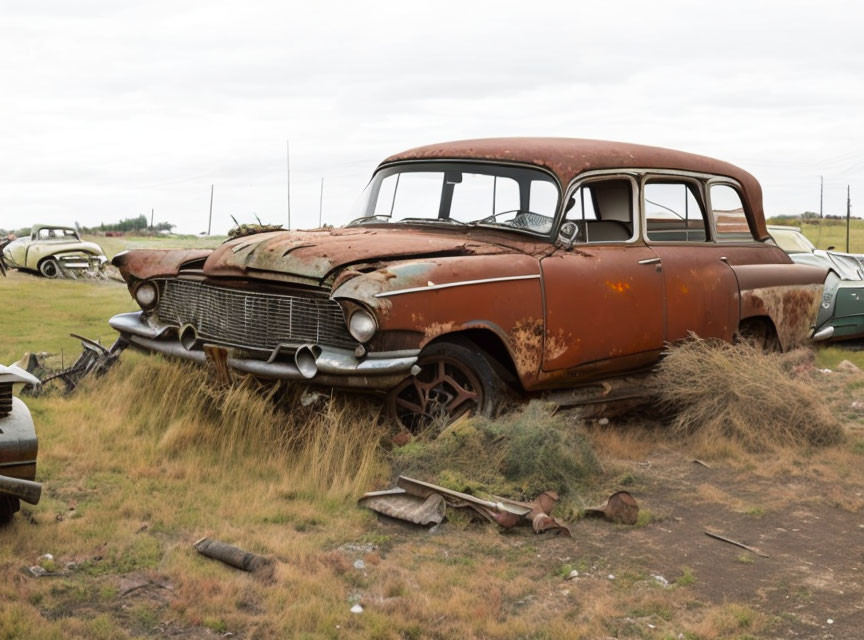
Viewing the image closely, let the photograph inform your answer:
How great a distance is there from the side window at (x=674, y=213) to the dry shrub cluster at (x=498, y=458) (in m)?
2.39

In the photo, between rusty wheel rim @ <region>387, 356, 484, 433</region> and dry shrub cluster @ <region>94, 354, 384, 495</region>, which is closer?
dry shrub cluster @ <region>94, 354, 384, 495</region>

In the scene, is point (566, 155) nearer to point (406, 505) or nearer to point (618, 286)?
point (618, 286)

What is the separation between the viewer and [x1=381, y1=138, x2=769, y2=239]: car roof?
699 centimetres

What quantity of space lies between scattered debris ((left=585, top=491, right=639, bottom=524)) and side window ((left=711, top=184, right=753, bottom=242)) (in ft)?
11.6

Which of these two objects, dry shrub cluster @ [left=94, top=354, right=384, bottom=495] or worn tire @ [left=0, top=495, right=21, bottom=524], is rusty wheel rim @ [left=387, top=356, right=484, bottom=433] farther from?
worn tire @ [left=0, top=495, right=21, bottom=524]

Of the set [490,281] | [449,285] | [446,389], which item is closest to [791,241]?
[490,281]

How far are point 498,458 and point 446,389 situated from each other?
68cm

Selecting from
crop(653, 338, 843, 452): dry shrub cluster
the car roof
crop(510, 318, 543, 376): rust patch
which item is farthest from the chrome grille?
crop(653, 338, 843, 452): dry shrub cluster

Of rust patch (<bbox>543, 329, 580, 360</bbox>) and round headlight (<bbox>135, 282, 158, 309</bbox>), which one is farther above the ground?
round headlight (<bbox>135, 282, 158, 309</bbox>)

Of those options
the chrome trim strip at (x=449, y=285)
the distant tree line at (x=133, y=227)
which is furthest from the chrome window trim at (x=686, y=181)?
the distant tree line at (x=133, y=227)

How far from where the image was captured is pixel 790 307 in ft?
27.7

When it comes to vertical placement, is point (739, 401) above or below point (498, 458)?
above

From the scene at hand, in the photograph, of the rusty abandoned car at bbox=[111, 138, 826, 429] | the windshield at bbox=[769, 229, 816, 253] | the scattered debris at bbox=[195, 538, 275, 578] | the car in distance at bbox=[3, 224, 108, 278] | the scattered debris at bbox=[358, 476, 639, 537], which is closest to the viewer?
the scattered debris at bbox=[195, 538, 275, 578]

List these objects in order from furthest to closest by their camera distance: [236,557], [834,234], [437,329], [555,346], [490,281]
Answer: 1. [834,234]
2. [555,346]
3. [490,281]
4. [437,329]
5. [236,557]
